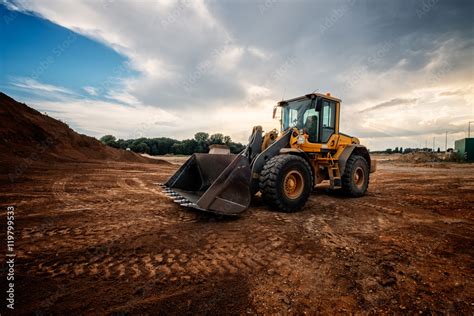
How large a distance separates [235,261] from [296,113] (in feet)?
15.8

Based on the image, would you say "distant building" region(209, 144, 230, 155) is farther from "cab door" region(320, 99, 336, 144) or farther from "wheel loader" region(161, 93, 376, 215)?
"cab door" region(320, 99, 336, 144)

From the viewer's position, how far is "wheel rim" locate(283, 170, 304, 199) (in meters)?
5.07

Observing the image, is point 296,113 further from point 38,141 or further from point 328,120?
point 38,141

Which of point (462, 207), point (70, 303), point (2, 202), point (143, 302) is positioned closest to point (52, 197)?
point (2, 202)

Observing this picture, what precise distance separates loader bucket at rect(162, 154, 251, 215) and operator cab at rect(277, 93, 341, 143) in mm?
2149

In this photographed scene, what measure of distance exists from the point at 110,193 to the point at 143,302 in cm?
489

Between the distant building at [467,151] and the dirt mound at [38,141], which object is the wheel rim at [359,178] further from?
the distant building at [467,151]

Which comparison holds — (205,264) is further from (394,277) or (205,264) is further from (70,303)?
(394,277)

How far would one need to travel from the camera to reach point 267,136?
19.9 ft

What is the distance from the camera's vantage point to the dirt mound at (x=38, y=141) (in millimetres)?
11508

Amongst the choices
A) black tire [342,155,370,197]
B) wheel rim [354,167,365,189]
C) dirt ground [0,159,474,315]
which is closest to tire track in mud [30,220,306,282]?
dirt ground [0,159,474,315]

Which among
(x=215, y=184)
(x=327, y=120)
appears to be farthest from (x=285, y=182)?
(x=327, y=120)

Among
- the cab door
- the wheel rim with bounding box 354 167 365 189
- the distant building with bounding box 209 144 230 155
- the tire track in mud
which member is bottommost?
the tire track in mud

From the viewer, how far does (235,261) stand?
9.20 ft
